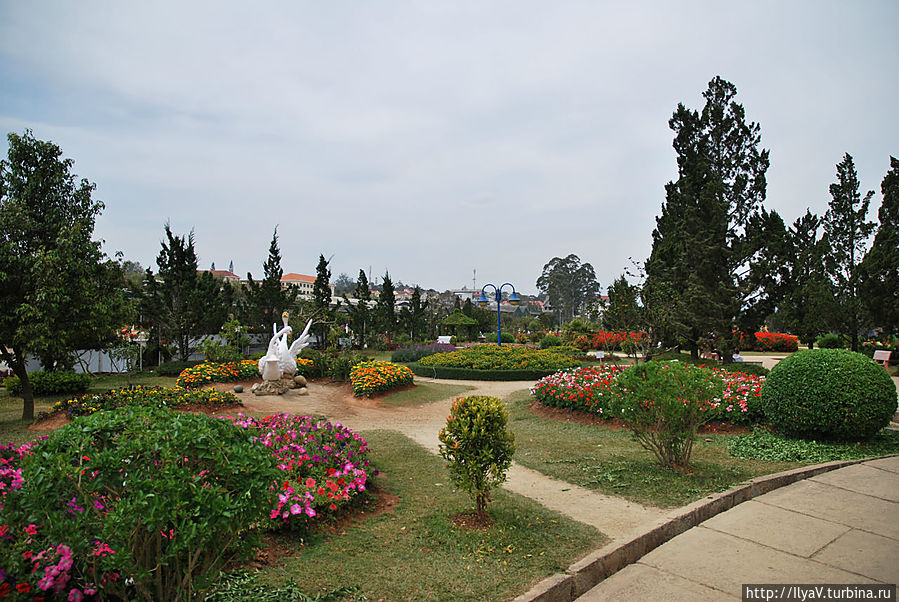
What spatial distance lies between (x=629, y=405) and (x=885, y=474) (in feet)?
9.75

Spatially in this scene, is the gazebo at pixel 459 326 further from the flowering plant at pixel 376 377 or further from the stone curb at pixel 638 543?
the stone curb at pixel 638 543

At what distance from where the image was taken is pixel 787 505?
501 centimetres

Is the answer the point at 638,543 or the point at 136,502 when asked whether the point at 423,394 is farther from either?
the point at 136,502

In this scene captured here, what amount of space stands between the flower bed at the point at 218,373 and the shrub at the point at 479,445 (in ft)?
36.5

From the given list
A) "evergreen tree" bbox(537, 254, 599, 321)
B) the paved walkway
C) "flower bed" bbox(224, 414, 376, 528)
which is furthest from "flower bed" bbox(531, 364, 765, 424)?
"evergreen tree" bbox(537, 254, 599, 321)

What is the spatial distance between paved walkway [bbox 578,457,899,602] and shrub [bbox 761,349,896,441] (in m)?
1.78

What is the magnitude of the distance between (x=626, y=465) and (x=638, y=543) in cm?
266

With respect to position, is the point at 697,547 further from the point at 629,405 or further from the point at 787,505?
the point at 629,405

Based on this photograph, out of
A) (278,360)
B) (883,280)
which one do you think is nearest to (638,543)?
(278,360)

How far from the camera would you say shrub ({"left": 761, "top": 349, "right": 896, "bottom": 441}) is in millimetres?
7031

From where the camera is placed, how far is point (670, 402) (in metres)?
5.79

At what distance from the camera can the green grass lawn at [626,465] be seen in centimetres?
547

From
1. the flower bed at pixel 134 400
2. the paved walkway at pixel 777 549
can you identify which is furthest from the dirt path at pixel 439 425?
the flower bed at pixel 134 400

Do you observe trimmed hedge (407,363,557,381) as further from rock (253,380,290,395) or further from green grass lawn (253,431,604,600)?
green grass lawn (253,431,604,600)
